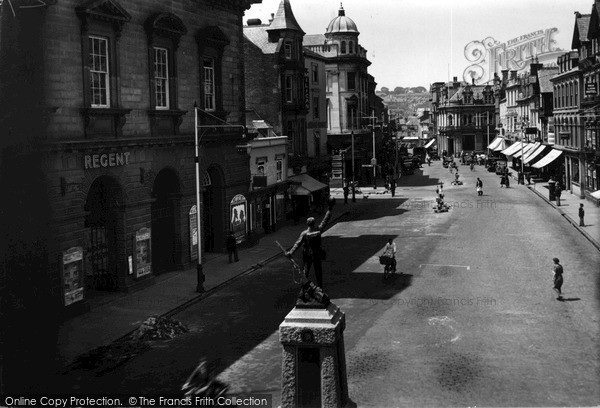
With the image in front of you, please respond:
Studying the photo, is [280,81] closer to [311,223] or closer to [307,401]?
[311,223]

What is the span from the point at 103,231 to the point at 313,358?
17.0 meters

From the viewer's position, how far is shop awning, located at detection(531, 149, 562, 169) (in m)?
Answer: 65.8

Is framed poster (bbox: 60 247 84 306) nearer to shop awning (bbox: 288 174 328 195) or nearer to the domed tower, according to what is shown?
shop awning (bbox: 288 174 328 195)

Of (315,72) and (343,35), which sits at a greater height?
(343,35)

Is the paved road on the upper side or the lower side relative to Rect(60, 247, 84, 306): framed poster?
lower

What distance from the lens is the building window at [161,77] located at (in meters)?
29.1

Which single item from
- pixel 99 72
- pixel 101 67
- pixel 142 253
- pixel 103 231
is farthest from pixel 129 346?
pixel 101 67

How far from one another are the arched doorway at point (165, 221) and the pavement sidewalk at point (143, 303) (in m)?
0.77

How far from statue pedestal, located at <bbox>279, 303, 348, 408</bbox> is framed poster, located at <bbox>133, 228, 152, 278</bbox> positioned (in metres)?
16.8

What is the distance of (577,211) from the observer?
4838cm

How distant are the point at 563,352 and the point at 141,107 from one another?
1814 centimetres

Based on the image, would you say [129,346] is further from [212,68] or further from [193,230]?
[212,68]

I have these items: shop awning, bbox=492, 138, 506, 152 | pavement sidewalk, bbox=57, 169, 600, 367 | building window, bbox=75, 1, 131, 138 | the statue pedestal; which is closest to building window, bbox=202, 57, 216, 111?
pavement sidewalk, bbox=57, 169, 600, 367

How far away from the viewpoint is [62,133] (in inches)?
904
